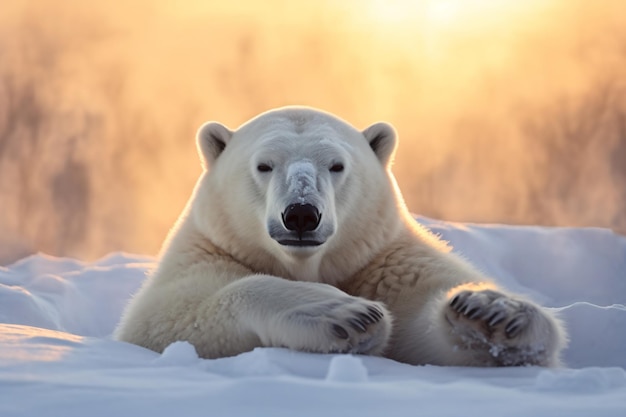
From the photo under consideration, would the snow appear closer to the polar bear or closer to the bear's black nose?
the polar bear

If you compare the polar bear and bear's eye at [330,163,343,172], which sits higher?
bear's eye at [330,163,343,172]

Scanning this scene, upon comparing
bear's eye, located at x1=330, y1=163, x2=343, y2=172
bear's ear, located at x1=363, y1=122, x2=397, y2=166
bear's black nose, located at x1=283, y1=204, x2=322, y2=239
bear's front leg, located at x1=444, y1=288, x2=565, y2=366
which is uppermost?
bear's ear, located at x1=363, y1=122, x2=397, y2=166

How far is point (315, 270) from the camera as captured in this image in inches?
157

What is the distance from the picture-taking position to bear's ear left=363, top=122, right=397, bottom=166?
456 centimetres

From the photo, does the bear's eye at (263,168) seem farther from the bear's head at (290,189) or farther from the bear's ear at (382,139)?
the bear's ear at (382,139)

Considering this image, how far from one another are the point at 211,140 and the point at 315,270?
3.19 feet

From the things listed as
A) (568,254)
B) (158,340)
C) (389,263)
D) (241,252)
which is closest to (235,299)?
(158,340)

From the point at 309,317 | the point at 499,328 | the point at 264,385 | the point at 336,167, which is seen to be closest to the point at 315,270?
the point at 336,167

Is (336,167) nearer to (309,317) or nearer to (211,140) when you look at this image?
(211,140)

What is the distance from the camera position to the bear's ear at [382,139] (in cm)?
456

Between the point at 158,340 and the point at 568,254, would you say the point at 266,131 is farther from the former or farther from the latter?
the point at 568,254

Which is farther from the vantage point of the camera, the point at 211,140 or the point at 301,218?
the point at 211,140

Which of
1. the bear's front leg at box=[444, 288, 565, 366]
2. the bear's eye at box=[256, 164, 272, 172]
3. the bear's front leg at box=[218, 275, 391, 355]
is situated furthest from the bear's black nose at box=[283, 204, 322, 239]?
the bear's front leg at box=[444, 288, 565, 366]

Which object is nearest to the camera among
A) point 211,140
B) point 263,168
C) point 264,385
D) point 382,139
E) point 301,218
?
point 264,385
